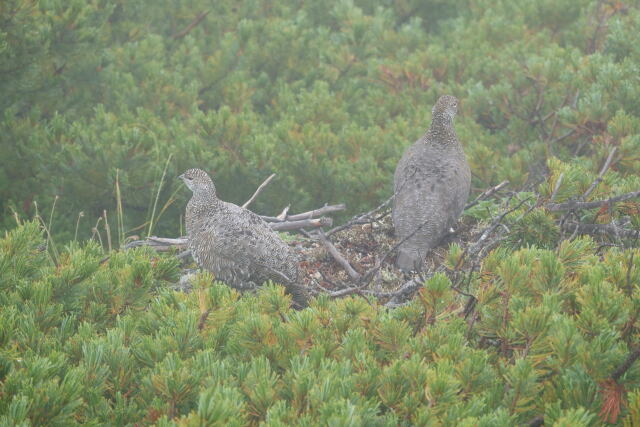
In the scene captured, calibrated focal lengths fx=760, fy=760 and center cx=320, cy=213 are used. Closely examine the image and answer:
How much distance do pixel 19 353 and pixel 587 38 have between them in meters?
6.80

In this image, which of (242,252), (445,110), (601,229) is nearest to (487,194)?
(445,110)

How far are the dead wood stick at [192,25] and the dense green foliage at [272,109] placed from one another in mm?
832

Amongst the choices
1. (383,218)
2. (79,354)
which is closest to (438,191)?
(383,218)

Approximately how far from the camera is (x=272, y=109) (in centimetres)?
765

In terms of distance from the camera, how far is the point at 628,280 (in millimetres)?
2129

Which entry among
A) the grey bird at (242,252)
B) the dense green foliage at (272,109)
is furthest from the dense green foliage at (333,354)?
the dense green foliage at (272,109)

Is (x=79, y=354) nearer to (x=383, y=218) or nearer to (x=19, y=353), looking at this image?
(x=19, y=353)

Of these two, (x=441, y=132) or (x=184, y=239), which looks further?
(x=441, y=132)

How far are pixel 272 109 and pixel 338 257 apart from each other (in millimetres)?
3827

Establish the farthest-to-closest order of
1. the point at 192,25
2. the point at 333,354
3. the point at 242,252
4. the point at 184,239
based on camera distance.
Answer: the point at 192,25
the point at 184,239
the point at 242,252
the point at 333,354

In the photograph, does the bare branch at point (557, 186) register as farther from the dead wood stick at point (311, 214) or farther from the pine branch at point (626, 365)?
the pine branch at point (626, 365)

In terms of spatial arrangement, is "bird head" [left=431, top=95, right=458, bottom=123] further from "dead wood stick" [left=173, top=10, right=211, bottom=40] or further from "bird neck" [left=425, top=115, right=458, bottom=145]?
"dead wood stick" [left=173, top=10, right=211, bottom=40]

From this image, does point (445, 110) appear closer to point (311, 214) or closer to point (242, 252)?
point (311, 214)

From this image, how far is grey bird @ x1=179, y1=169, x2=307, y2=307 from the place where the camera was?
3.77 m
